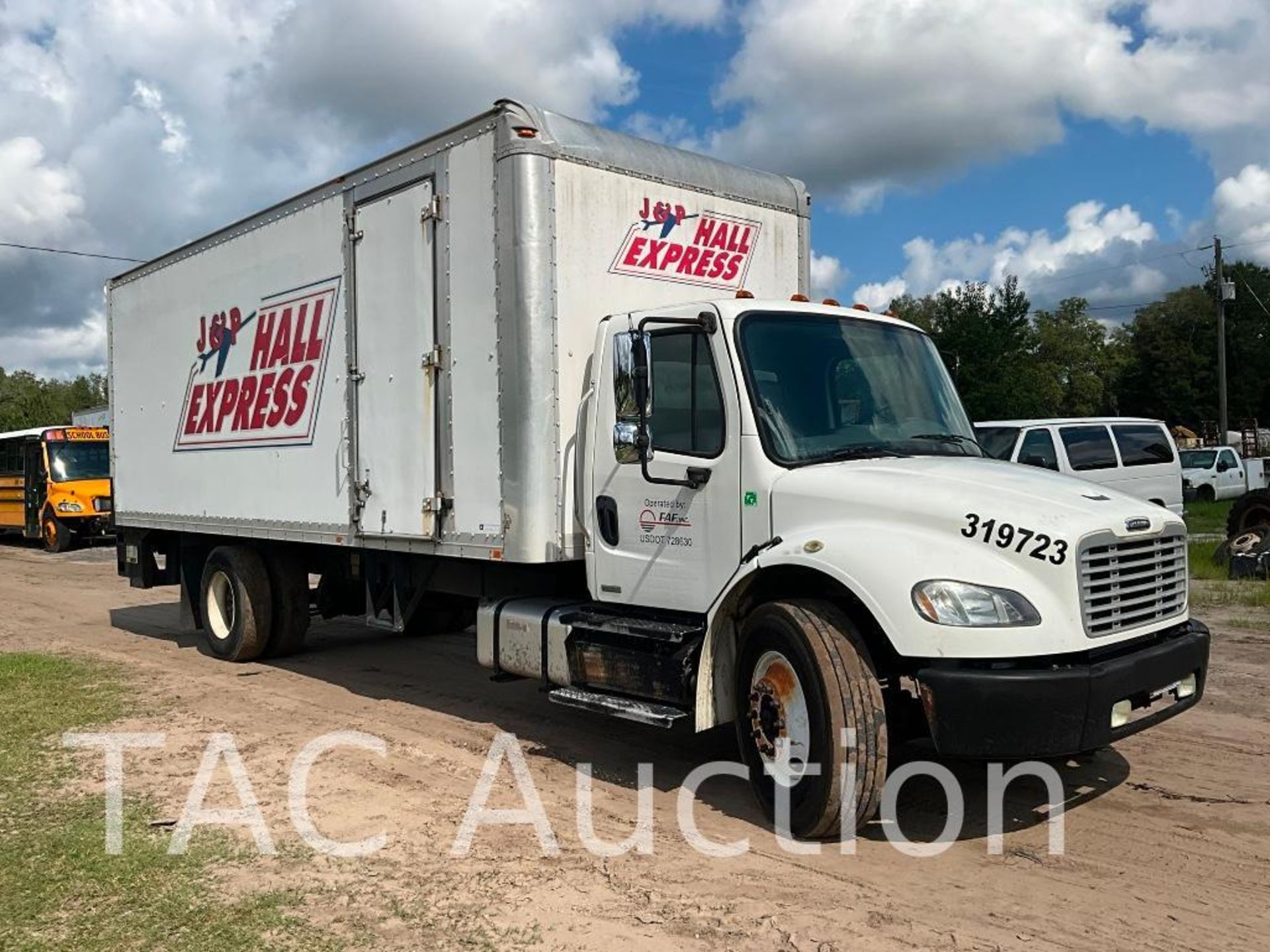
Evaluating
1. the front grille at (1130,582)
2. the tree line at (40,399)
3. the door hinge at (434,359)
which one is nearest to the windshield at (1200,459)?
the front grille at (1130,582)

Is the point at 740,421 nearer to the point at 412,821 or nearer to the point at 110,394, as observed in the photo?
the point at 412,821

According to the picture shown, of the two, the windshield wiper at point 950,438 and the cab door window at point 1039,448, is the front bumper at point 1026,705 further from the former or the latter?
the cab door window at point 1039,448

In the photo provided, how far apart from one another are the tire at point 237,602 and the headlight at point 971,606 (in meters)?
6.81

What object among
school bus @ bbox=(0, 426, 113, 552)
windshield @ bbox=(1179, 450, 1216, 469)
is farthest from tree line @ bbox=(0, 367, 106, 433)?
windshield @ bbox=(1179, 450, 1216, 469)

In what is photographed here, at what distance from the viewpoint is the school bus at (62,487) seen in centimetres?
2427

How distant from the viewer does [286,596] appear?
32.3ft

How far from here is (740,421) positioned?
5.54m

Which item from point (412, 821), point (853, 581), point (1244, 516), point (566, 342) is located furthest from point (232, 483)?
point (1244, 516)

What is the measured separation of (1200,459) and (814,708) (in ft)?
88.7

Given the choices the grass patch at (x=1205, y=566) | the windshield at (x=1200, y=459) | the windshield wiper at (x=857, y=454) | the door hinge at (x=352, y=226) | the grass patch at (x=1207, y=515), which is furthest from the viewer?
the windshield at (x=1200, y=459)

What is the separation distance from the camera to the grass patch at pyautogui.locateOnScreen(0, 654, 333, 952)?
13.4 feet

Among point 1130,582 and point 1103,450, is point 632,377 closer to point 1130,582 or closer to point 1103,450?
point 1130,582

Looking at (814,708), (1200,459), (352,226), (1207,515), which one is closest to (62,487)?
(352,226)

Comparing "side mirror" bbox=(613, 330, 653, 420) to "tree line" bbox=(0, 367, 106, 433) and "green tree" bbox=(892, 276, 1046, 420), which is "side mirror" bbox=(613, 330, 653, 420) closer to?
"green tree" bbox=(892, 276, 1046, 420)
